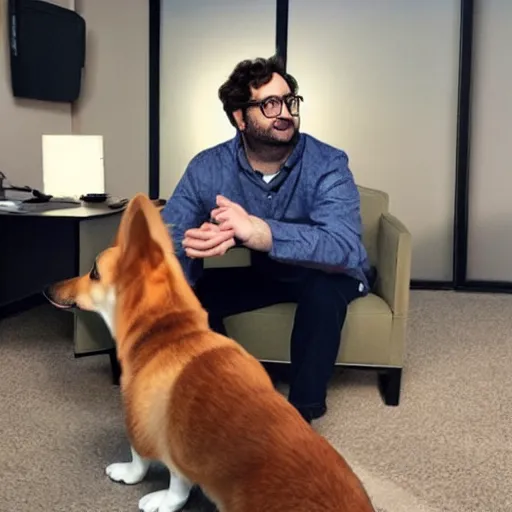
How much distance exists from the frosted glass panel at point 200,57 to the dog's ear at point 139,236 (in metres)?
2.69

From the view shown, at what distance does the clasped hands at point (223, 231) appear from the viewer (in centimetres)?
181

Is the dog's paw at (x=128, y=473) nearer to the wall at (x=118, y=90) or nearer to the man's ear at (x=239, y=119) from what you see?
the man's ear at (x=239, y=119)

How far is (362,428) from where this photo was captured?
86.0 inches

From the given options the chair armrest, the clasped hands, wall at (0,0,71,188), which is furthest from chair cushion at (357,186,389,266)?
wall at (0,0,71,188)

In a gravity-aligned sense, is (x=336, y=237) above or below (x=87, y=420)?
above

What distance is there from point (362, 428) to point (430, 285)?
6.63ft

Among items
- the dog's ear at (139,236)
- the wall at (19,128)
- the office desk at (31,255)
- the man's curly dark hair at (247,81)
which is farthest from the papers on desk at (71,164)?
the dog's ear at (139,236)

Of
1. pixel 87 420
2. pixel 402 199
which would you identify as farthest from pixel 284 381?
pixel 402 199

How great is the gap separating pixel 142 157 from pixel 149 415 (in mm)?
2837

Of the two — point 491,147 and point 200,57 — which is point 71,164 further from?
point 491,147

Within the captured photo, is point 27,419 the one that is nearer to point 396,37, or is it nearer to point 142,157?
point 142,157

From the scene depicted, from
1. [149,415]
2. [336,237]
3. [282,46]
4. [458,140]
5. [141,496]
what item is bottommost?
[141,496]

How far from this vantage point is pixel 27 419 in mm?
2197

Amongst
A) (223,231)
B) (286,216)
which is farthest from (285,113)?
(223,231)
